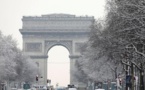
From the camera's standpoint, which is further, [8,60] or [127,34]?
[8,60]

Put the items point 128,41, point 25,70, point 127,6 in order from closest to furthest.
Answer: point 127,6
point 128,41
point 25,70

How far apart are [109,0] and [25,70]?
8795cm

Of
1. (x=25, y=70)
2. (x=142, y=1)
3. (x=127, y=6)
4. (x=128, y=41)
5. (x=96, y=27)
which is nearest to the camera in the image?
(x=142, y=1)

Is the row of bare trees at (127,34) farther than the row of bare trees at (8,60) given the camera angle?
No

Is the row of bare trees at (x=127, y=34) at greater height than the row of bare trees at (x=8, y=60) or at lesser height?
lesser

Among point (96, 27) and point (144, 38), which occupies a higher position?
point (96, 27)

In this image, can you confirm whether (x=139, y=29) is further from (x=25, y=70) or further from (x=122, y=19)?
(x=25, y=70)

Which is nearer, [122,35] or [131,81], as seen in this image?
[122,35]

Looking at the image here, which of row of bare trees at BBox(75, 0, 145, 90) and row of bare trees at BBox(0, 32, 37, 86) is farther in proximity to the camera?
row of bare trees at BBox(0, 32, 37, 86)

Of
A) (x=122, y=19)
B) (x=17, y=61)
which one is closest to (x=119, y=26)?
(x=122, y=19)

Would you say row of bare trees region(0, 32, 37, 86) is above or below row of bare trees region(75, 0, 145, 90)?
above

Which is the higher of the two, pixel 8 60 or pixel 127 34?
pixel 8 60

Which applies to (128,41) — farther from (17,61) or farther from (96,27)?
(17,61)

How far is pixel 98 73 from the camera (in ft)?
409
